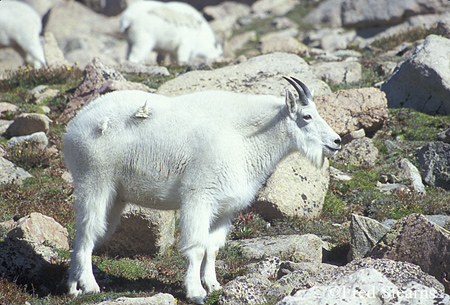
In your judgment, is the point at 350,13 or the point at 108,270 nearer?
the point at 108,270

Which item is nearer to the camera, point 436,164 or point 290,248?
point 290,248

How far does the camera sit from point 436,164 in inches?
388

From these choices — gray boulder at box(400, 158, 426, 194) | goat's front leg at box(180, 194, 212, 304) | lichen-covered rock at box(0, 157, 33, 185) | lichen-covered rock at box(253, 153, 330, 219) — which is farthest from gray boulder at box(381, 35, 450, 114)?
lichen-covered rock at box(0, 157, 33, 185)

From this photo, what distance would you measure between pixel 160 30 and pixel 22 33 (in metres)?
5.44

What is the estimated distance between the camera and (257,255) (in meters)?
7.18

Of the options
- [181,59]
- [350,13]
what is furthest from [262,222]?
[350,13]

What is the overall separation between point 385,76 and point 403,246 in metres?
9.90

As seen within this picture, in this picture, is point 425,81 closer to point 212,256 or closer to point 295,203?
point 295,203

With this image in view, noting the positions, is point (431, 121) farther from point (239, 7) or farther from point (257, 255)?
point (239, 7)

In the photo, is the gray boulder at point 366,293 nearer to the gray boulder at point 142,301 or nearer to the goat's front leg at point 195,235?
the gray boulder at point 142,301

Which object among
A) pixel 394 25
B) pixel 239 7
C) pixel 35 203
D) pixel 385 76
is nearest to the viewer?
pixel 35 203

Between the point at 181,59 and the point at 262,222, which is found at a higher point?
the point at 262,222

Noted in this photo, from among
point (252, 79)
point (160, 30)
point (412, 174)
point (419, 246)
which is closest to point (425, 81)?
point (412, 174)

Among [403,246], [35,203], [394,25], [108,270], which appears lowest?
[394,25]
